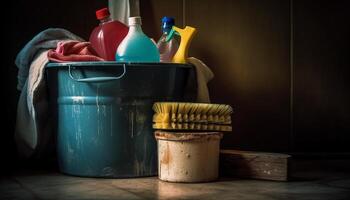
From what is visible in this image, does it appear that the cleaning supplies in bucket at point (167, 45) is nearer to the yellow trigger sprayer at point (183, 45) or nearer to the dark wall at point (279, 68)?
the yellow trigger sprayer at point (183, 45)

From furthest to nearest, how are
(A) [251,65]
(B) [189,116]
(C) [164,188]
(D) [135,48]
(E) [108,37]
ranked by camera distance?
1. (A) [251,65]
2. (E) [108,37]
3. (D) [135,48]
4. (B) [189,116]
5. (C) [164,188]

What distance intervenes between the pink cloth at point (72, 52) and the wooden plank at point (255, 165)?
23.1 inches

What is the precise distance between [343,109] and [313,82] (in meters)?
0.19

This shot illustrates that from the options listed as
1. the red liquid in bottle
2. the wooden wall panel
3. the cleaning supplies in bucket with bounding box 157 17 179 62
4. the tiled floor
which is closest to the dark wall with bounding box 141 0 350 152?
the wooden wall panel

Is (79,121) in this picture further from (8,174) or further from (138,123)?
(8,174)

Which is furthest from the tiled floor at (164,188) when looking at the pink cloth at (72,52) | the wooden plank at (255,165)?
the pink cloth at (72,52)

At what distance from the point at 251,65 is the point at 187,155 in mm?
836

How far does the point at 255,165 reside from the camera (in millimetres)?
1792

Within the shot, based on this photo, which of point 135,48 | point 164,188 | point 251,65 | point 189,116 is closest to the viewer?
point 164,188

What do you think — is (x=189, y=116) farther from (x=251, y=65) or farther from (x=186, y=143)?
(x=251, y=65)

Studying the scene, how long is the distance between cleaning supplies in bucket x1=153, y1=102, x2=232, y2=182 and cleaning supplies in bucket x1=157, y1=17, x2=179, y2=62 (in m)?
0.34

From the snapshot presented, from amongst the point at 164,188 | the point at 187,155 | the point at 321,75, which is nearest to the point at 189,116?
the point at 187,155

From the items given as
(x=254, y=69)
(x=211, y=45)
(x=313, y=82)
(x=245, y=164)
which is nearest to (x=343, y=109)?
(x=313, y=82)

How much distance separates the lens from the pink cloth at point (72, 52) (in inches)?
73.6
